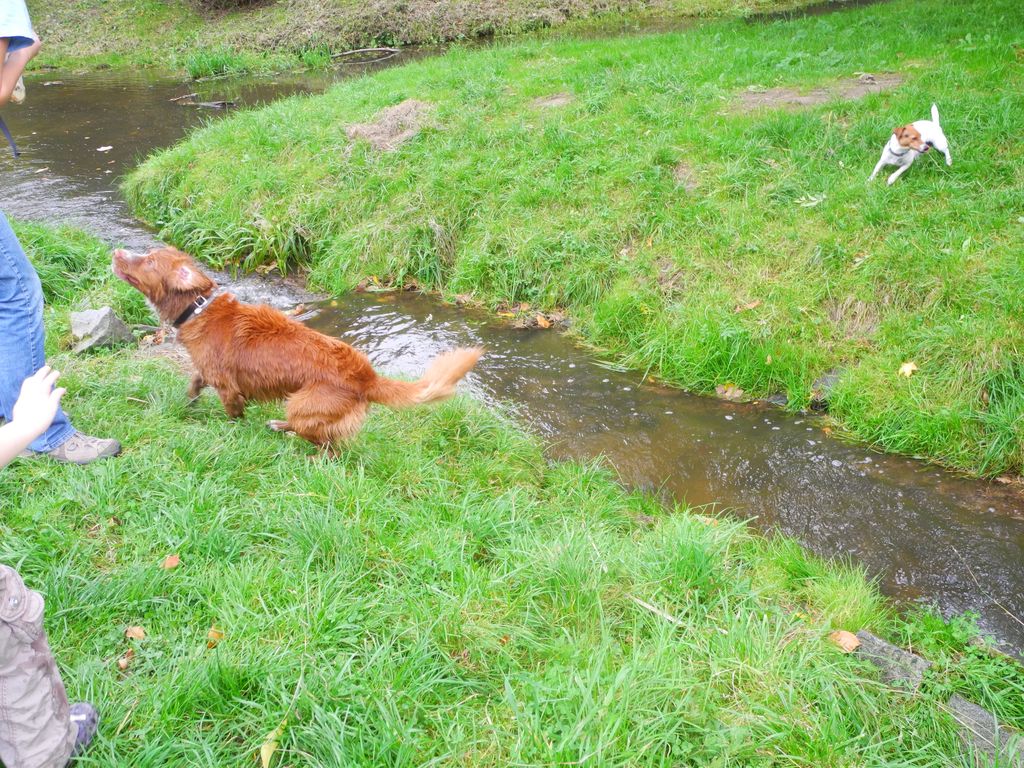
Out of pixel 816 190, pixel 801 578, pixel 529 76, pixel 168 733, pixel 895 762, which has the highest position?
pixel 529 76

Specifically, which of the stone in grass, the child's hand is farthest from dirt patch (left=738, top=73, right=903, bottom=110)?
the child's hand

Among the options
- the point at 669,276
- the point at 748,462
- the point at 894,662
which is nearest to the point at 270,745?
the point at 894,662

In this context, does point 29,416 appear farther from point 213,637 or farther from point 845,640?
point 845,640

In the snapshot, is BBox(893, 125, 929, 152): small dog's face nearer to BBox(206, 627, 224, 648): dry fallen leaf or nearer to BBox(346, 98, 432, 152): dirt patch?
BBox(346, 98, 432, 152): dirt patch

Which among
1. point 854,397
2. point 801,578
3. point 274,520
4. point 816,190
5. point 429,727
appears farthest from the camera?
point 816,190

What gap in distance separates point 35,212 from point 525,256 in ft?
20.7

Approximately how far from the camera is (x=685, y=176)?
6.88 m

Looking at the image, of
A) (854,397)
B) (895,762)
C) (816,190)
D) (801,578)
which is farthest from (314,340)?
(816,190)

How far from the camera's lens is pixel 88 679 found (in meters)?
2.39

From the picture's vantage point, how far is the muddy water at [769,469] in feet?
11.9

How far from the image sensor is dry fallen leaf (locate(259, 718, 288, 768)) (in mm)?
2162

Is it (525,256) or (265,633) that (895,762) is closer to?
(265,633)

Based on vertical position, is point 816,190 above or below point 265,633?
above

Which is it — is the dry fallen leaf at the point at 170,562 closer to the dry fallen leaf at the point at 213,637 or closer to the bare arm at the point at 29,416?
the dry fallen leaf at the point at 213,637
